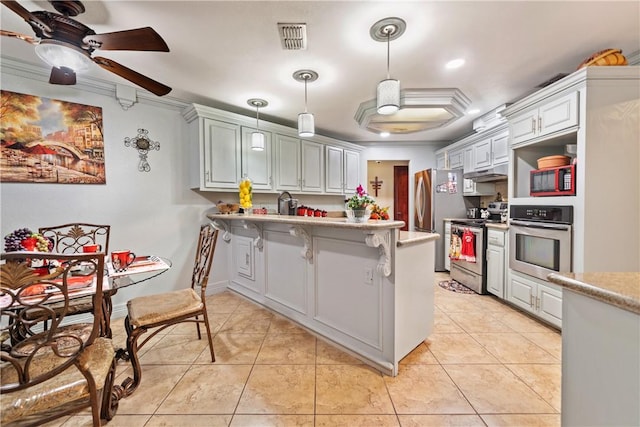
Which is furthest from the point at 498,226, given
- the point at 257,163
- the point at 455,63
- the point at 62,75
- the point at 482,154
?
the point at 62,75

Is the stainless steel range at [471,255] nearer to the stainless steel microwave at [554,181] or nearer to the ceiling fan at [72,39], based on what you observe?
the stainless steel microwave at [554,181]

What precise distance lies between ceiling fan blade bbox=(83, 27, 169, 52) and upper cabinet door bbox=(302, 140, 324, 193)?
9.24 feet

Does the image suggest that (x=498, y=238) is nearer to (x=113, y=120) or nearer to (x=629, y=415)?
(x=629, y=415)

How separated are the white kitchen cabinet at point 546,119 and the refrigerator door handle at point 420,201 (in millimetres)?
2009

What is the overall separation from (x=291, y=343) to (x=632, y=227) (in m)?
3.02

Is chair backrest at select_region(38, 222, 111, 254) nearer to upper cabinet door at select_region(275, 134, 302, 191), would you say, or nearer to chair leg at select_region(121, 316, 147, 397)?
chair leg at select_region(121, 316, 147, 397)

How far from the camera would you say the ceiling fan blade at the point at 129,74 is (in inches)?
66.1

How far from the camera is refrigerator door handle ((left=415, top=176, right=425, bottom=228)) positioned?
4.80 meters

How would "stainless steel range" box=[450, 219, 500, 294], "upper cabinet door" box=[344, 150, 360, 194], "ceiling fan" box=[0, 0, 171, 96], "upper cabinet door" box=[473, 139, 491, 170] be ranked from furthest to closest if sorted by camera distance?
"upper cabinet door" box=[344, 150, 360, 194]
"upper cabinet door" box=[473, 139, 491, 170]
"stainless steel range" box=[450, 219, 500, 294]
"ceiling fan" box=[0, 0, 171, 96]

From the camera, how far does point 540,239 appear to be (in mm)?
2541

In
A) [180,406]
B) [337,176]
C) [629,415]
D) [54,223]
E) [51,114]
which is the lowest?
[180,406]

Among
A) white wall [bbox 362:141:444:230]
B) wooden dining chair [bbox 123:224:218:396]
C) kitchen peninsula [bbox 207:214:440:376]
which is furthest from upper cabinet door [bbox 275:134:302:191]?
wooden dining chair [bbox 123:224:218:396]

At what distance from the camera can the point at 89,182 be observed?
2.71 metres

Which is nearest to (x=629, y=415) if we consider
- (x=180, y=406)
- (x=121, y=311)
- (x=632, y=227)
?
(x=180, y=406)
